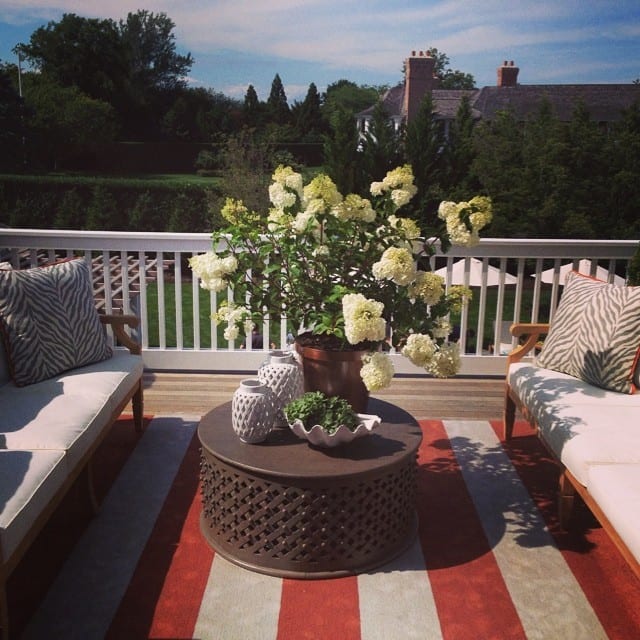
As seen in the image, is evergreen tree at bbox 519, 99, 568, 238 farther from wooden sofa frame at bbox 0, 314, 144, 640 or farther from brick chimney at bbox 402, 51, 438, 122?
wooden sofa frame at bbox 0, 314, 144, 640

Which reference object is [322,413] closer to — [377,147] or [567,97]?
[377,147]

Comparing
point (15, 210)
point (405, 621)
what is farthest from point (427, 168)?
point (405, 621)

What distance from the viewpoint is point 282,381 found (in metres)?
2.53

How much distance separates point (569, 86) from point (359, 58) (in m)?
11.7

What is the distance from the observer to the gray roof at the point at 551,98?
33594 mm

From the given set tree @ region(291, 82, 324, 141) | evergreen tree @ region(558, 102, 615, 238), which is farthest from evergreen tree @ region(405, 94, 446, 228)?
tree @ region(291, 82, 324, 141)

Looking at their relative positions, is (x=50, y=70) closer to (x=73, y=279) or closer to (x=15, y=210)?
(x=15, y=210)

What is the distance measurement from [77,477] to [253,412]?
2.61ft

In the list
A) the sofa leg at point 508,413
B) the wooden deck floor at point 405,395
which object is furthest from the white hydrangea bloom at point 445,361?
the wooden deck floor at point 405,395

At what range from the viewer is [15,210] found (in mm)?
22938

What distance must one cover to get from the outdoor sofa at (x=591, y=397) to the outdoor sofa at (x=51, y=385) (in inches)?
68.6

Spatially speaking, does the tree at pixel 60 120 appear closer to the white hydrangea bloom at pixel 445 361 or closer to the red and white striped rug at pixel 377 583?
the red and white striped rug at pixel 377 583

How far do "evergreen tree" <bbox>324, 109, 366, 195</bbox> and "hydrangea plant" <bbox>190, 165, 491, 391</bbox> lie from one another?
1815cm

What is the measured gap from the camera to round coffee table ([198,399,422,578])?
2229 millimetres
